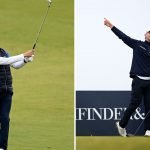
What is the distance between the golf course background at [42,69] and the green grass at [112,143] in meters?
1.22

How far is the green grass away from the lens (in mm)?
11102

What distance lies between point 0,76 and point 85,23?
3.71 meters

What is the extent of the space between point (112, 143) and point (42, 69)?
11.3 feet

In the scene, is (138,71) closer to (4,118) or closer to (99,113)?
(99,113)

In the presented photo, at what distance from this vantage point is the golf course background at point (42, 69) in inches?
514

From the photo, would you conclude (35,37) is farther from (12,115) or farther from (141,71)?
(141,71)

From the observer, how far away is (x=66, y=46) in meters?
14.6

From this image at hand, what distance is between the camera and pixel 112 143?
11.2 m

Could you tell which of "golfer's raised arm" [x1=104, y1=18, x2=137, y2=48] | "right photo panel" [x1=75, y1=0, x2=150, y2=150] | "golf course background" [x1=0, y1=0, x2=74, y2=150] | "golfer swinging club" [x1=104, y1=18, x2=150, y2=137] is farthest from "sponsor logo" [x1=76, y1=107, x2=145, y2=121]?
"golfer's raised arm" [x1=104, y1=18, x2=137, y2=48]

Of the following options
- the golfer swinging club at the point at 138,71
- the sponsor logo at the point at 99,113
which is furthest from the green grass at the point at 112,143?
the sponsor logo at the point at 99,113

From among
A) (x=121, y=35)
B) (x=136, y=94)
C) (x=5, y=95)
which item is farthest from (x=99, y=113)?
(x=5, y=95)

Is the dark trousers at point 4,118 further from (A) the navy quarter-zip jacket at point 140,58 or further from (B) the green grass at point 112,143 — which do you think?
(A) the navy quarter-zip jacket at point 140,58

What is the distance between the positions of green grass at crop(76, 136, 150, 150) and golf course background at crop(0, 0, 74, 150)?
1220 mm

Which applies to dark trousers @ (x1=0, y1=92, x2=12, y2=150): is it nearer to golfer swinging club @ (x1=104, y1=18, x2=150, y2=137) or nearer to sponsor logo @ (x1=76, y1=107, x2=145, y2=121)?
golfer swinging club @ (x1=104, y1=18, x2=150, y2=137)
